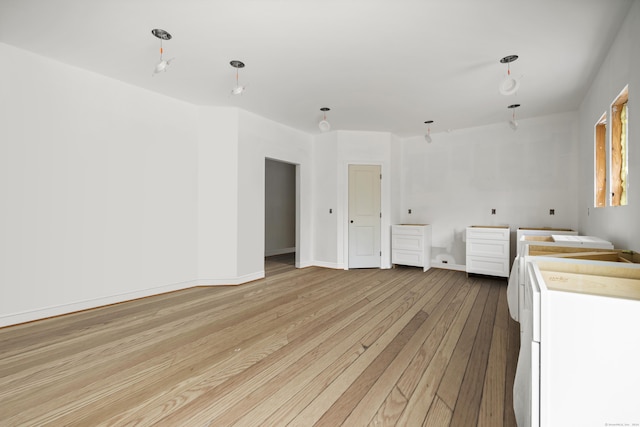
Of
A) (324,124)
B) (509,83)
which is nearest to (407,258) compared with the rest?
(324,124)

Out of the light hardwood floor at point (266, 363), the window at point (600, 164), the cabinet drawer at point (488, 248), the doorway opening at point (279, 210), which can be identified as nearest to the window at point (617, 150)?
the window at point (600, 164)

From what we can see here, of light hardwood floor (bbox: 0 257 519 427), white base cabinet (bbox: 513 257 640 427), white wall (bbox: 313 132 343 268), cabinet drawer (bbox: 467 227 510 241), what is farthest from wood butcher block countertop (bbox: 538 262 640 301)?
white wall (bbox: 313 132 343 268)

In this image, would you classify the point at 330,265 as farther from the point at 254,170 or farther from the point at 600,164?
the point at 600,164

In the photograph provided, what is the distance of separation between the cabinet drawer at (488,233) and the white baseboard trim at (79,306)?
446 centimetres

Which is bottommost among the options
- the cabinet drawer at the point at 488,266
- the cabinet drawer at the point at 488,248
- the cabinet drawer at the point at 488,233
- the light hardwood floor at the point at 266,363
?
the light hardwood floor at the point at 266,363

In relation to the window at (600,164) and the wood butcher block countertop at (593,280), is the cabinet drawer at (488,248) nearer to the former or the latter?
the window at (600,164)

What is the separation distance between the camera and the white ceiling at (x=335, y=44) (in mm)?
2172

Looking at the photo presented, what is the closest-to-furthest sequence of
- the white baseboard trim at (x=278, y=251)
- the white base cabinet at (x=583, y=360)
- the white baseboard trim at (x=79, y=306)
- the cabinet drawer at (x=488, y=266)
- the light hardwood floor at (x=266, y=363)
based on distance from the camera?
the white base cabinet at (x=583, y=360), the light hardwood floor at (x=266, y=363), the white baseboard trim at (x=79, y=306), the cabinet drawer at (x=488, y=266), the white baseboard trim at (x=278, y=251)

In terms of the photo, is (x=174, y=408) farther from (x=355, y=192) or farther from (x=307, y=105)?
(x=355, y=192)

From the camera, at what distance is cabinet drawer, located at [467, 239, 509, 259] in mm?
4500

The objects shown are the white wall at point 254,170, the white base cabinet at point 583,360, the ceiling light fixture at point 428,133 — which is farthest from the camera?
the ceiling light fixture at point 428,133

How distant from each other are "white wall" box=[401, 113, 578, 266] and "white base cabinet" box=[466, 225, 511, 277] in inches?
20.2

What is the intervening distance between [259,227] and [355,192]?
1921 mm

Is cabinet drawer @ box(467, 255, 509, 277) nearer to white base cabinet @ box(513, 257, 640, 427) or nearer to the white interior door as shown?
the white interior door
